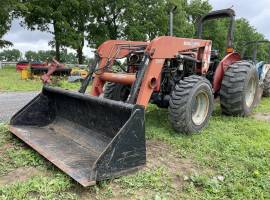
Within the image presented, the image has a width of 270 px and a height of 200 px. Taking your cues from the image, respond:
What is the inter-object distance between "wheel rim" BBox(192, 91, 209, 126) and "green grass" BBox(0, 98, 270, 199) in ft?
0.72

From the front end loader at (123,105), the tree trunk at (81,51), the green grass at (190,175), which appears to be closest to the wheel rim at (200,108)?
the front end loader at (123,105)

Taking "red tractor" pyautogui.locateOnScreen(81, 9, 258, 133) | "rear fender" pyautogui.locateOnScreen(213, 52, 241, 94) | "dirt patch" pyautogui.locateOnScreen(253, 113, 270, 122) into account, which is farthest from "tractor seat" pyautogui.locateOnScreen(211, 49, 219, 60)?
"dirt patch" pyautogui.locateOnScreen(253, 113, 270, 122)

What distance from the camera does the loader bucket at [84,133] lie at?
12.3 ft

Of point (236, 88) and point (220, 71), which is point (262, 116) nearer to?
point (236, 88)

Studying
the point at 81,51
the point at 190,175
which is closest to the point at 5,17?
the point at 81,51

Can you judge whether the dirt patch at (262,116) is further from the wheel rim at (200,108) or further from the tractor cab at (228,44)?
the wheel rim at (200,108)

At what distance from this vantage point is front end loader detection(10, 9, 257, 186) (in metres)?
3.91

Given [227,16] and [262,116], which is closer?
[227,16]

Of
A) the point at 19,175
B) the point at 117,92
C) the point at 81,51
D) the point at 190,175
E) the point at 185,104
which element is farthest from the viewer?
the point at 81,51

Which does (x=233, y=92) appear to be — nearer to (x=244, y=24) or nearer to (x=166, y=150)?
(x=166, y=150)

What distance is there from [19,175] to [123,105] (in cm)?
141

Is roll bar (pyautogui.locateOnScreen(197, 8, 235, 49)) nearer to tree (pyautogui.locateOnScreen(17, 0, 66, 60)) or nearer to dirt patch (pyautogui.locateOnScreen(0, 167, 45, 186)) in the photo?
dirt patch (pyautogui.locateOnScreen(0, 167, 45, 186))

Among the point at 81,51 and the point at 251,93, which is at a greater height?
the point at 81,51

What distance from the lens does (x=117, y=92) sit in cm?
642
